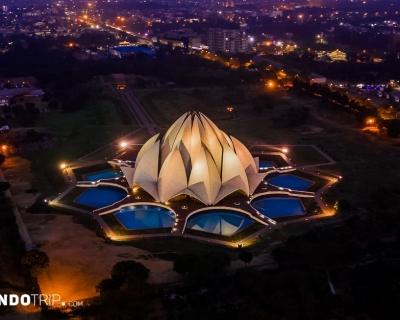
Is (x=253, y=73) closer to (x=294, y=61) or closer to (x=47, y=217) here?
(x=294, y=61)

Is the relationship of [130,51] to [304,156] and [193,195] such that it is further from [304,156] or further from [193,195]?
[193,195]

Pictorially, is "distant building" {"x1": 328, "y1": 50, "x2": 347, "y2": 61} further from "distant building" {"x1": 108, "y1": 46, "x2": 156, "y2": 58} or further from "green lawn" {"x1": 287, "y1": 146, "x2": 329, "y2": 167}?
"green lawn" {"x1": 287, "y1": 146, "x2": 329, "y2": 167}

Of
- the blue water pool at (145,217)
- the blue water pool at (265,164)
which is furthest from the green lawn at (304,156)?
the blue water pool at (145,217)

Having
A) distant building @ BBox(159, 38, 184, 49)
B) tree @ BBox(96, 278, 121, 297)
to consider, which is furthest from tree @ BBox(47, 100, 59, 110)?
distant building @ BBox(159, 38, 184, 49)

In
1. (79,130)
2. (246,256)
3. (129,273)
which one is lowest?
(79,130)

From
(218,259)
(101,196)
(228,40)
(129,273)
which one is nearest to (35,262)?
(129,273)

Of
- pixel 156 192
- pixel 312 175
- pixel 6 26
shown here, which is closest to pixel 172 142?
pixel 156 192
